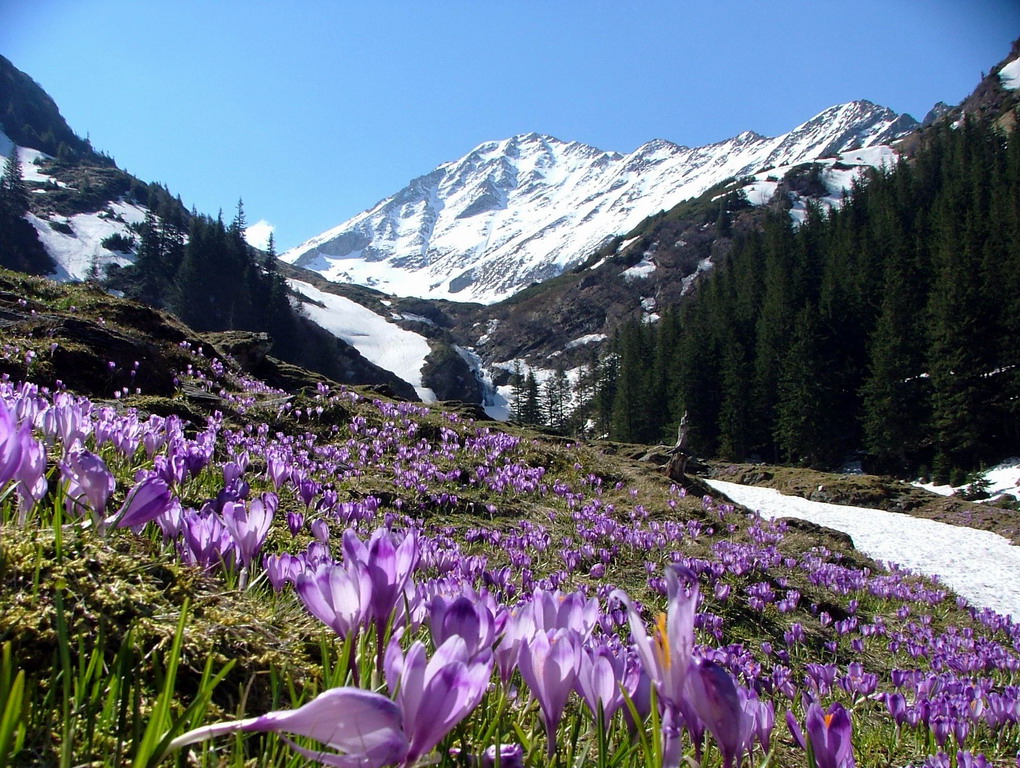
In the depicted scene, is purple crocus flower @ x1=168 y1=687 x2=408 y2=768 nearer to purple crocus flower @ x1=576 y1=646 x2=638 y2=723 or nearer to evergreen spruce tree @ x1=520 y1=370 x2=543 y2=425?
purple crocus flower @ x1=576 y1=646 x2=638 y2=723

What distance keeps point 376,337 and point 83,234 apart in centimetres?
4243

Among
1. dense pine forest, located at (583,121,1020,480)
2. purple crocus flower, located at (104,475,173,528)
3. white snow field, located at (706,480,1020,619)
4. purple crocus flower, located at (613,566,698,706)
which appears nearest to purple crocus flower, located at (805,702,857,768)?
purple crocus flower, located at (613,566,698,706)

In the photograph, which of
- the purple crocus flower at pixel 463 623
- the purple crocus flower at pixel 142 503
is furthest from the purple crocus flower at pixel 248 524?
the purple crocus flower at pixel 463 623

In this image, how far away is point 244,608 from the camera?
1525mm

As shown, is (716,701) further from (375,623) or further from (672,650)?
(375,623)

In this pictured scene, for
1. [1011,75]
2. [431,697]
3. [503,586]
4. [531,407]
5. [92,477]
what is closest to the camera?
[431,697]

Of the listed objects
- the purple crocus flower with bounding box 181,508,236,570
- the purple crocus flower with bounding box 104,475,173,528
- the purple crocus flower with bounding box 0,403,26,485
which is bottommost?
the purple crocus flower with bounding box 181,508,236,570

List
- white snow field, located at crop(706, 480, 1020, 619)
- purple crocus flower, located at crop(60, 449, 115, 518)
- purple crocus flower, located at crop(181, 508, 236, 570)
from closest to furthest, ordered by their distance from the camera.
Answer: purple crocus flower, located at crop(60, 449, 115, 518) < purple crocus flower, located at crop(181, 508, 236, 570) < white snow field, located at crop(706, 480, 1020, 619)

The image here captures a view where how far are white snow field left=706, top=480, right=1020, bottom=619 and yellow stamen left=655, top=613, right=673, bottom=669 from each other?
9657 mm

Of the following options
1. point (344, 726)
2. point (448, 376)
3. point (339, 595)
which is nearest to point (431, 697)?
point (344, 726)

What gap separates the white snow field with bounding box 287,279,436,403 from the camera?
93000 mm

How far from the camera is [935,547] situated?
13070 millimetres

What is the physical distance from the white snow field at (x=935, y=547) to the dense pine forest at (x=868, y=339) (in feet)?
70.5

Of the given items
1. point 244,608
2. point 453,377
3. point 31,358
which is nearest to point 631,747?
point 244,608
